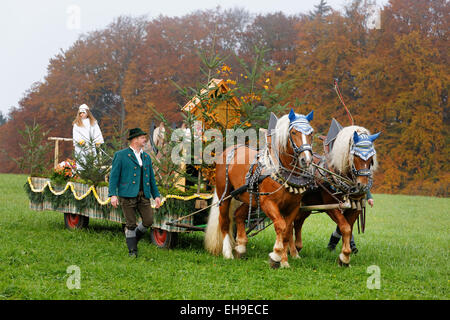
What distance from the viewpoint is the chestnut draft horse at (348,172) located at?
5738 mm

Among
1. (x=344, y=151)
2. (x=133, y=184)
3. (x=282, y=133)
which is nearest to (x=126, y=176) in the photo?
(x=133, y=184)

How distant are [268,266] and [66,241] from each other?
11.9 ft

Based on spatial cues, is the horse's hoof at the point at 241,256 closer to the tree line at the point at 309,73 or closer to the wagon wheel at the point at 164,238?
the wagon wheel at the point at 164,238

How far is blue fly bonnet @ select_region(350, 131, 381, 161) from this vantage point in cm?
570

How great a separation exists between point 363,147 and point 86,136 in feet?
18.5

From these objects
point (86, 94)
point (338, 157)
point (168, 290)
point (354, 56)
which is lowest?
point (168, 290)

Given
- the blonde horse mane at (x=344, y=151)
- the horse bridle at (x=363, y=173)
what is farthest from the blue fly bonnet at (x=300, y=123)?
the horse bridle at (x=363, y=173)

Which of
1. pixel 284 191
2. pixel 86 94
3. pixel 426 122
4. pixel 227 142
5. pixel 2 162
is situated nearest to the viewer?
pixel 284 191

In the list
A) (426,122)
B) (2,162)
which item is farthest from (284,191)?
(2,162)

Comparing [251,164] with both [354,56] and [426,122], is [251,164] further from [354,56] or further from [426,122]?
[354,56]

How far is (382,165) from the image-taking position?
23.5 metres

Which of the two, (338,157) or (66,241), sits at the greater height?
(338,157)

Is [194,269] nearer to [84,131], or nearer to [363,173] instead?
[363,173]

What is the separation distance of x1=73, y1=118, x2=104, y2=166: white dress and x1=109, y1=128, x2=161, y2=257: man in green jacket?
2.13m
